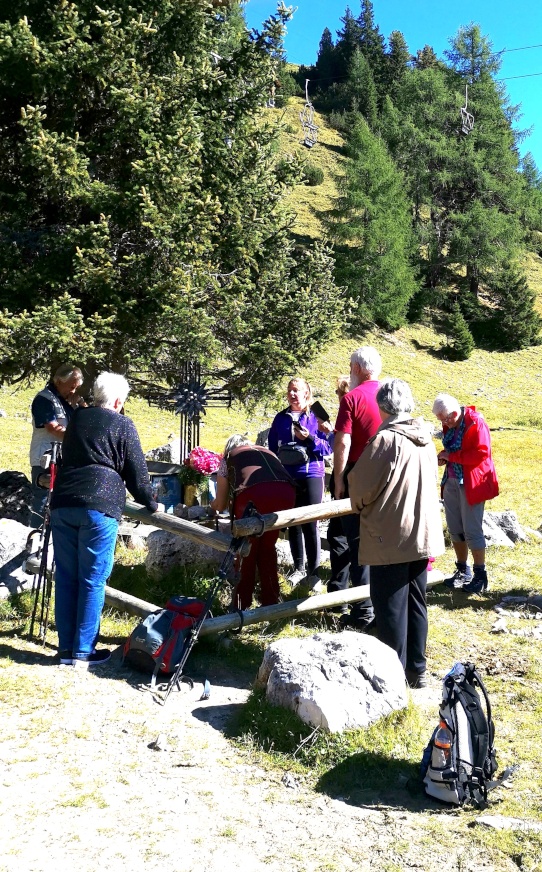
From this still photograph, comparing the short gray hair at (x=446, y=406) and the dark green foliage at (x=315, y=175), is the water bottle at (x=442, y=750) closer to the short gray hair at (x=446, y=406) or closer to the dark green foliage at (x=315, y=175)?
the short gray hair at (x=446, y=406)

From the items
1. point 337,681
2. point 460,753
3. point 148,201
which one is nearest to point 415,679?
point 337,681

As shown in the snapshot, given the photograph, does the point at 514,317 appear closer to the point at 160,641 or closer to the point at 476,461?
the point at 476,461

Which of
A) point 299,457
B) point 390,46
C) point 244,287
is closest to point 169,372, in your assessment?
point 244,287

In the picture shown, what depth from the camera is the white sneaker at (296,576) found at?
25.1ft

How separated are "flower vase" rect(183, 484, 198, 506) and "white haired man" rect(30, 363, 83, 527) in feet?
6.23

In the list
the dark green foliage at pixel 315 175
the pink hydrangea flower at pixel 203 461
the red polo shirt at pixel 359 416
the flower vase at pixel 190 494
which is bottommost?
the flower vase at pixel 190 494

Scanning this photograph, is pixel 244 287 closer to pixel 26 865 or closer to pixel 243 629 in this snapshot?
pixel 243 629

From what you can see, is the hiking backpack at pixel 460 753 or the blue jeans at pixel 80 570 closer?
the hiking backpack at pixel 460 753

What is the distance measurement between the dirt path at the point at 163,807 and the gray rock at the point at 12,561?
6.37 feet

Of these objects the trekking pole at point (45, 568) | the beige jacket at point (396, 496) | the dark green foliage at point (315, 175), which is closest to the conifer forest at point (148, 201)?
the trekking pole at point (45, 568)

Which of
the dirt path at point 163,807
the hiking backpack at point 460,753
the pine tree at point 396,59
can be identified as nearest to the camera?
the dirt path at point 163,807

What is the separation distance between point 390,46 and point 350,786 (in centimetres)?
9033

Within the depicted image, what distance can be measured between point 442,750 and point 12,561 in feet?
14.4

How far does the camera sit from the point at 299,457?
7.23 metres
